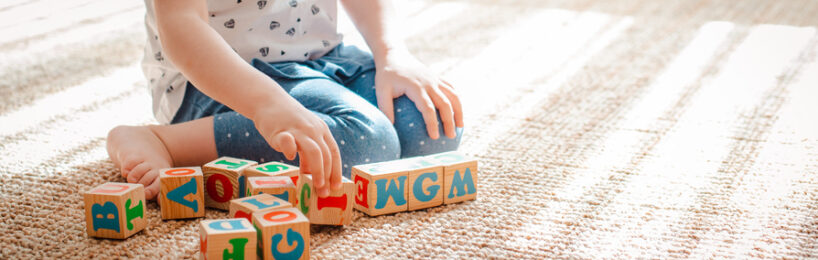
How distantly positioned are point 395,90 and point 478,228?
0.79 feet

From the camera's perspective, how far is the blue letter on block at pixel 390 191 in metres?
0.81

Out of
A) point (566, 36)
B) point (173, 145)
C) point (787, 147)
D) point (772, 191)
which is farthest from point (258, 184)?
point (566, 36)

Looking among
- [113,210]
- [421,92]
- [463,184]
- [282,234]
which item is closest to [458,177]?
[463,184]

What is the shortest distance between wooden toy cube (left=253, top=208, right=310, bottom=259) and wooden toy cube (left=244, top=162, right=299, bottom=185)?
5.0 inches

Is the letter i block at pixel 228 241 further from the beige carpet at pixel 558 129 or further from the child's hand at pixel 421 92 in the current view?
the child's hand at pixel 421 92

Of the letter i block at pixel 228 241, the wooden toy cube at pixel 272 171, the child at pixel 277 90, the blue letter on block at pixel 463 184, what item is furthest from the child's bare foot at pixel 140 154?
the blue letter on block at pixel 463 184

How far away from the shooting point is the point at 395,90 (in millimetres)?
962

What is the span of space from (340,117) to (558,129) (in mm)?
377

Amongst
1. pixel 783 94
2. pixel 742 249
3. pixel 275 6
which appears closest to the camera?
pixel 742 249

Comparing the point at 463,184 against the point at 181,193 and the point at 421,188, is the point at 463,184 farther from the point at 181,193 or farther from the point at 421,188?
the point at 181,193

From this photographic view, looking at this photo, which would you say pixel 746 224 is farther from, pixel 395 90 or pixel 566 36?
pixel 566 36

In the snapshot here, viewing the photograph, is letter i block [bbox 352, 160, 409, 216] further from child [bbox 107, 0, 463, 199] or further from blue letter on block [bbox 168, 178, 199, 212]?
blue letter on block [bbox 168, 178, 199, 212]

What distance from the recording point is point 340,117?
0.90 meters

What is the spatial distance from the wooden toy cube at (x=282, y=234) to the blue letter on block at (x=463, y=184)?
0.21 metres
